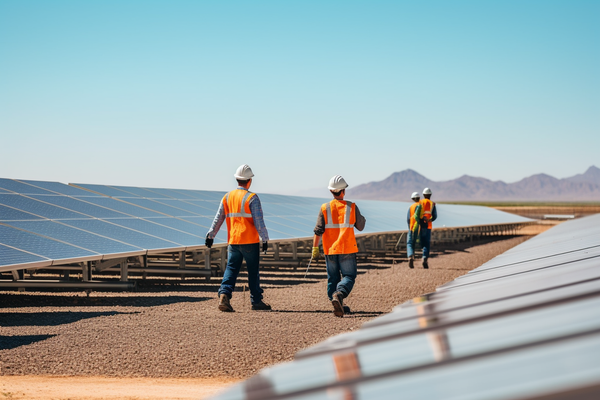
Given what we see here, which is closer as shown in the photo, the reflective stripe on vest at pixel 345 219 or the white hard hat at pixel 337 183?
the reflective stripe on vest at pixel 345 219

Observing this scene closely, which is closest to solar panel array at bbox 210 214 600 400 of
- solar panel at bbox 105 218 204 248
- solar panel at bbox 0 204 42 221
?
solar panel at bbox 0 204 42 221

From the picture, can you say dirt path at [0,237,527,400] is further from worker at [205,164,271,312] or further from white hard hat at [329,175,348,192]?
white hard hat at [329,175,348,192]

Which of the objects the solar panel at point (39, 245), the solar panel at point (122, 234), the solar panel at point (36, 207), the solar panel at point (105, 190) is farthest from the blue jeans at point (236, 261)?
the solar panel at point (105, 190)

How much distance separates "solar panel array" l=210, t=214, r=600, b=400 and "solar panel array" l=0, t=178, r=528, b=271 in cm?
792

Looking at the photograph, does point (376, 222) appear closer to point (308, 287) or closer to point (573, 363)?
point (308, 287)

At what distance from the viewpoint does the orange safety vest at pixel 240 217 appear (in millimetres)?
9500

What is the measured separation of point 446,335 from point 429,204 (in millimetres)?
14831

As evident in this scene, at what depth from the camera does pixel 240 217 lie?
9523 millimetres

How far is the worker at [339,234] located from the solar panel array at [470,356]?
6192 millimetres

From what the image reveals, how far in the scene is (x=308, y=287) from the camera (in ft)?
47.7

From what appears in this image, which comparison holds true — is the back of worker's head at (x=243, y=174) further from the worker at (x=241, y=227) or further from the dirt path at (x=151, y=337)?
the dirt path at (x=151, y=337)

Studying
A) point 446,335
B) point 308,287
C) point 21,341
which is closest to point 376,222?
point 308,287

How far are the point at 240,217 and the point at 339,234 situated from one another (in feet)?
4.99

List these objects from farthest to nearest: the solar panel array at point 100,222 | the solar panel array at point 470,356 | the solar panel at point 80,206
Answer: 1. the solar panel at point 80,206
2. the solar panel array at point 100,222
3. the solar panel array at point 470,356
